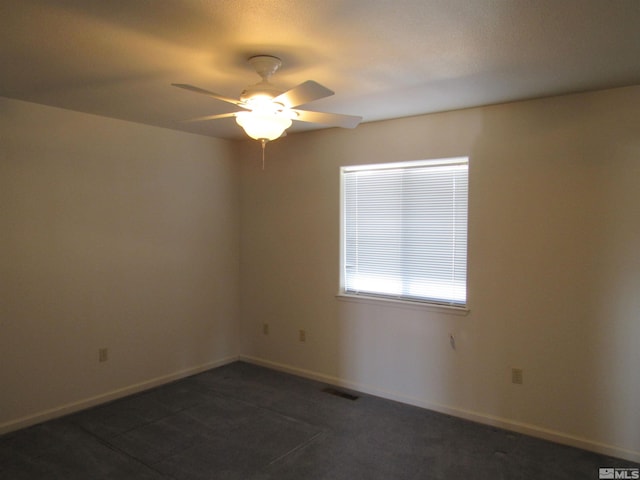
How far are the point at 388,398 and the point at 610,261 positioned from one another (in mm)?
2024

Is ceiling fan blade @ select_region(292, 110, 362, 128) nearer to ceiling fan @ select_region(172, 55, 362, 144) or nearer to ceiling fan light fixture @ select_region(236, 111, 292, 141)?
ceiling fan @ select_region(172, 55, 362, 144)

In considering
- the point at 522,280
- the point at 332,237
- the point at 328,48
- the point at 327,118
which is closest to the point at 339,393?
the point at 332,237

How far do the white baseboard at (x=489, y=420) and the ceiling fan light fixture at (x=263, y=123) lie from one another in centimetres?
256

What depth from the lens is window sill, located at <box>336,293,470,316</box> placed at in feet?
11.1

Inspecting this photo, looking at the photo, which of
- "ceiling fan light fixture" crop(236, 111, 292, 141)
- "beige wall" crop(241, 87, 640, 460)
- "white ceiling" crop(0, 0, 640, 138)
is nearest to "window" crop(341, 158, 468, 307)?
"beige wall" crop(241, 87, 640, 460)

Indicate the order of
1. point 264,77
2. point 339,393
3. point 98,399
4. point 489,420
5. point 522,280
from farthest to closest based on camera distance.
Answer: point 339,393
point 98,399
point 489,420
point 522,280
point 264,77

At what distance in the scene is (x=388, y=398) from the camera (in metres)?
3.73

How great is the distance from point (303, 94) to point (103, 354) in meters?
2.91

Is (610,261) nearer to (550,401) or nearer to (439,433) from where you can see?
(550,401)

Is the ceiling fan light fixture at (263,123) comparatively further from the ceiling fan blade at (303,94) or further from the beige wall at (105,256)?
the beige wall at (105,256)

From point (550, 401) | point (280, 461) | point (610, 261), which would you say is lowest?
point (280, 461)

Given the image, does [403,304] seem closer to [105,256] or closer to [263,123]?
[263,123]

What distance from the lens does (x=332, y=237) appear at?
13.3 ft

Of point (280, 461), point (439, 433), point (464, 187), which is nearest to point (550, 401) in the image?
point (439, 433)
